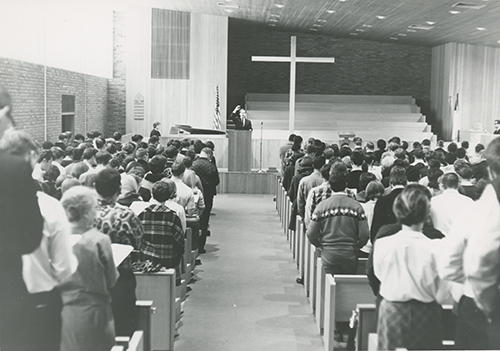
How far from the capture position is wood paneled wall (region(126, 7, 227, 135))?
61.2ft

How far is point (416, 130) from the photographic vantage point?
20.5m

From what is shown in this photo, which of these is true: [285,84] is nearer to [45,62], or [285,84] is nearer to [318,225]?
[45,62]

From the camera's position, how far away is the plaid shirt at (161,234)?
17.6 ft

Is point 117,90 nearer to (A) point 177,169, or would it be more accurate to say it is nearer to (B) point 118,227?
(A) point 177,169

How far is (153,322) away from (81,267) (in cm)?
231

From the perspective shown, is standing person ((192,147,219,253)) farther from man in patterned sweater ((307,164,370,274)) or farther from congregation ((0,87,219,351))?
congregation ((0,87,219,351))

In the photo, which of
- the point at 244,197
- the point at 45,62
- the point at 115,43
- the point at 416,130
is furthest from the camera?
the point at 416,130

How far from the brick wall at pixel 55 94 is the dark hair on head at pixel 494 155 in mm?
4852

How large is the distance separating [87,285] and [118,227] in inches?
36.3

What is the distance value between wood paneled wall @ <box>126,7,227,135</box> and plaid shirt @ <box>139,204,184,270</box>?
13.4 metres

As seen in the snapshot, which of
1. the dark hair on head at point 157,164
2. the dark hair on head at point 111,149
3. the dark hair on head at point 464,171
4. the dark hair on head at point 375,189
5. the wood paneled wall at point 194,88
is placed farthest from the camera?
the wood paneled wall at point 194,88

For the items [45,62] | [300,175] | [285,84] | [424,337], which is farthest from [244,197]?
[424,337]

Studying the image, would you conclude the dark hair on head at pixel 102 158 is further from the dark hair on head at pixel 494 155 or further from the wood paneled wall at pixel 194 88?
the wood paneled wall at pixel 194 88

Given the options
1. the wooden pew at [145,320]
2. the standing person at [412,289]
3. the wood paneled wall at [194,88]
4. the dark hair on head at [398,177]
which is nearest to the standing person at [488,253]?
the standing person at [412,289]
